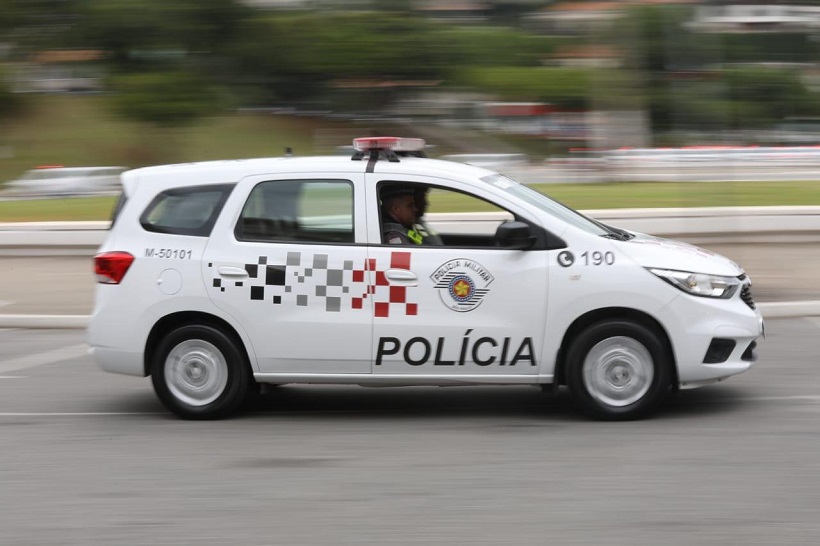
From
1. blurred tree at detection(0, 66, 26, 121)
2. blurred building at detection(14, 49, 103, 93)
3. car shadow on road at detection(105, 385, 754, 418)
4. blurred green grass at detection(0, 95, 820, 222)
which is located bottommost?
car shadow on road at detection(105, 385, 754, 418)

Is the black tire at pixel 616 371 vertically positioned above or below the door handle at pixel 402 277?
below

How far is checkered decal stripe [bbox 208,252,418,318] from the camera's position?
7492mm

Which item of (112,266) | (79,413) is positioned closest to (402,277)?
(112,266)

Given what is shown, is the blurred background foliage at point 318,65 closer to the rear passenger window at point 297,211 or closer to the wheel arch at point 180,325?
the wheel arch at point 180,325

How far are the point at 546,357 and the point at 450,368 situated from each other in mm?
604

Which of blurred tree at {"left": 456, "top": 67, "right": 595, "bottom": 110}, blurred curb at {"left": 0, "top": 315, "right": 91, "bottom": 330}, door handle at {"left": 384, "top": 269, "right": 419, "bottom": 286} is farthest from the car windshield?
blurred tree at {"left": 456, "top": 67, "right": 595, "bottom": 110}

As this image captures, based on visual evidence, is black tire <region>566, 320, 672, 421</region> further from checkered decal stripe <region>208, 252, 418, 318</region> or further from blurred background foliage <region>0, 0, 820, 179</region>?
blurred background foliage <region>0, 0, 820, 179</region>

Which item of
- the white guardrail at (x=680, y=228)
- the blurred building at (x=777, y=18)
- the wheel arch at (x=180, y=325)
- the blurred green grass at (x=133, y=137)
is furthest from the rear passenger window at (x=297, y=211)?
the blurred building at (x=777, y=18)

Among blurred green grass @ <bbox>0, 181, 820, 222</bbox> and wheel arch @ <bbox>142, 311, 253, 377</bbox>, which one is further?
blurred green grass @ <bbox>0, 181, 820, 222</bbox>

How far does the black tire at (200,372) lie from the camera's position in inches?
307

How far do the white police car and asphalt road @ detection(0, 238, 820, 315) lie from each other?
18.1ft

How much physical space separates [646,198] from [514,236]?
12.3 meters

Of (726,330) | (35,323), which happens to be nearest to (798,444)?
Result: (726,330)

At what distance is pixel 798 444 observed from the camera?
6895 mm
